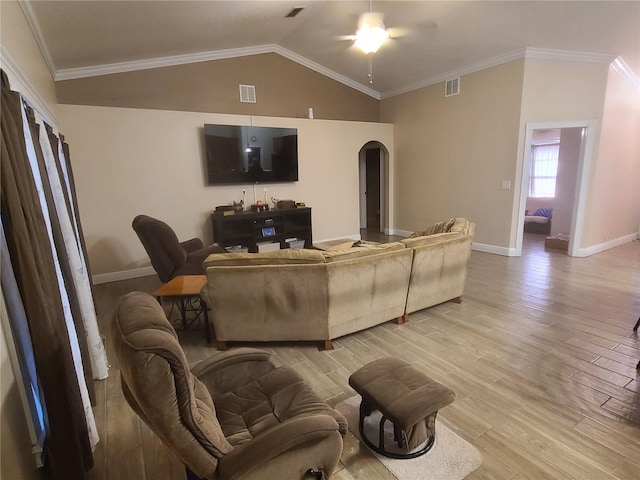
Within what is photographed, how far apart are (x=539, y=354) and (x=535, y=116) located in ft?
13.3

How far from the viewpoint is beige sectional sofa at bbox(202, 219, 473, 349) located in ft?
8.65

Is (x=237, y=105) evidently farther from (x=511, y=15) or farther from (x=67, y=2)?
(x=511, y=15)

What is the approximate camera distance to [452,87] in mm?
6020

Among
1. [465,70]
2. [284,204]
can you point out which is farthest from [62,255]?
[465,70]

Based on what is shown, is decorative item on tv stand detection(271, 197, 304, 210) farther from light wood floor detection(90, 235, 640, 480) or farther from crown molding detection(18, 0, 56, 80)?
crown molding detection(18, 0, 56, 80)

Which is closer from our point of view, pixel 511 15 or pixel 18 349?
pixel 18 349

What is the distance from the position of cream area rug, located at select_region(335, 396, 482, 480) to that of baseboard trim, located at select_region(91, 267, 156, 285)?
4217 mm

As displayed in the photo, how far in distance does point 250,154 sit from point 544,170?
7.51 metres

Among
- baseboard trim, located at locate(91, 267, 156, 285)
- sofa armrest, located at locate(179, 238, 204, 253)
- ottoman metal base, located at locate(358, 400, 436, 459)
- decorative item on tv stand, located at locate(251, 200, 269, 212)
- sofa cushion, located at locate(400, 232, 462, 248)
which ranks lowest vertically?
ottoman metal base, located at locate(358, 400, 436, 459)

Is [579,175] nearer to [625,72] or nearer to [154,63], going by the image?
[625,72]

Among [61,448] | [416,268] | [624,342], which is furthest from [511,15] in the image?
[61,448]

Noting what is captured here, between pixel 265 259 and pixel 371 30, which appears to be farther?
pixel 371 30

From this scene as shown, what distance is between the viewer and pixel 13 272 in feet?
4.66

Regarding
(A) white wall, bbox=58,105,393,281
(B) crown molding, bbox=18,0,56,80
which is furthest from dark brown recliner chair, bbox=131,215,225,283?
(B) crown molding, bbox=18,0,56,80
